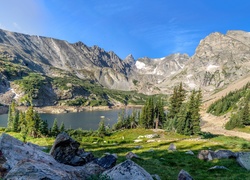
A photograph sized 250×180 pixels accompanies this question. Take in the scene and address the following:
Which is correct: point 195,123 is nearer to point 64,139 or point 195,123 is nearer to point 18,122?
point 64,139

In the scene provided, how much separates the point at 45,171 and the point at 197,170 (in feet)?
68.4

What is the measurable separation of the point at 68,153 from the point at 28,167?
11.3m

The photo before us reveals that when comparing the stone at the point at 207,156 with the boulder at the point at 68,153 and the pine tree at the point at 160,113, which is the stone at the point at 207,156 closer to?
the boulder at the point at 68,153

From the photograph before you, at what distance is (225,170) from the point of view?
2628cm

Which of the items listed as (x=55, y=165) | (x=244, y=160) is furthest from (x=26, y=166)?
(x=244, y=160)

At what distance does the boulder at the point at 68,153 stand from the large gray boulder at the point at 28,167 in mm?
3584

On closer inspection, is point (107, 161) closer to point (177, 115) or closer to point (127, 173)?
point (127, 173)

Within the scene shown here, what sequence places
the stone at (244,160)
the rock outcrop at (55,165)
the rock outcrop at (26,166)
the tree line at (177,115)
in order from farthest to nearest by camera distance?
the tree line at (177,115), the stone at (244,160), the rock outcrop at (55,165), the rock outcrop at (26,166)

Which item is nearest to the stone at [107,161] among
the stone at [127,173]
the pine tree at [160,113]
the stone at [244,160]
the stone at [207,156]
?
the stone at [127,173]

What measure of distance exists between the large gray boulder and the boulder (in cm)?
358

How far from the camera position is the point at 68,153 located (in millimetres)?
23375

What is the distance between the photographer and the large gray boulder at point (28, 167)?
12047 mm

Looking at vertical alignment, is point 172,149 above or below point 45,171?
below

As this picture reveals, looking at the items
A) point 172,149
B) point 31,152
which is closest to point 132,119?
point 172,149
